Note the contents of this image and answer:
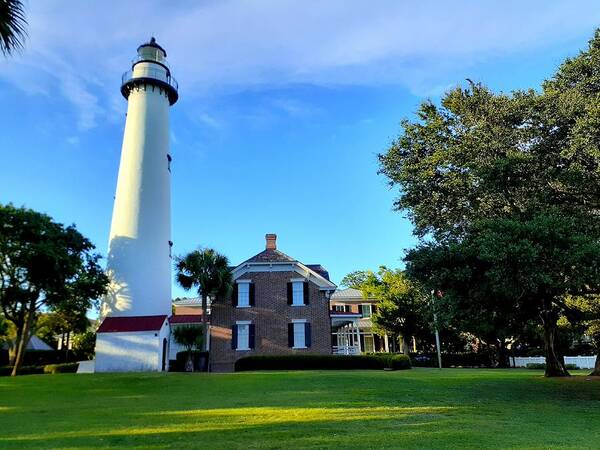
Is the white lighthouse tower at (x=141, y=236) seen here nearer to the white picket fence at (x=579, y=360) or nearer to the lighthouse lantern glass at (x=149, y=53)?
the lighthouse lantern glass at (x=149, y=53)

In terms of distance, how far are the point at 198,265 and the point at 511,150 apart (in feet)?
62.6

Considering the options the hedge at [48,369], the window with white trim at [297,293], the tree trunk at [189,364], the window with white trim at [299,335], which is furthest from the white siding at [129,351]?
the window with white trim at [297,293]

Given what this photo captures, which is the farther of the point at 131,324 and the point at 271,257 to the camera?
the point at 271,257

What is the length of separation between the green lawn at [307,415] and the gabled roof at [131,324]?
351 inches

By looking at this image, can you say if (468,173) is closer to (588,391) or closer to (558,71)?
(558,71)

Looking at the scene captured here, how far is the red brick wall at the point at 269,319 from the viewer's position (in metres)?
30.9

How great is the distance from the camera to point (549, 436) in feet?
26.2

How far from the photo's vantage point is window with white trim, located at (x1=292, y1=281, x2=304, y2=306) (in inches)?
1241

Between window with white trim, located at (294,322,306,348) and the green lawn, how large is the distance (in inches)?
507

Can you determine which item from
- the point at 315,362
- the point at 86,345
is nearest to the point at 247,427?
the point at 315,362

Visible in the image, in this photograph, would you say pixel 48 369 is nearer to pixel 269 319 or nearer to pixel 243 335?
pixel 243 335

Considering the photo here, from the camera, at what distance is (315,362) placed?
27812 millimetres

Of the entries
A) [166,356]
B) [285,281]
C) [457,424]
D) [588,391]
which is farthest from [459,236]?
[166,356]

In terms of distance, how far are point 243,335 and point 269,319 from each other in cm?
196
